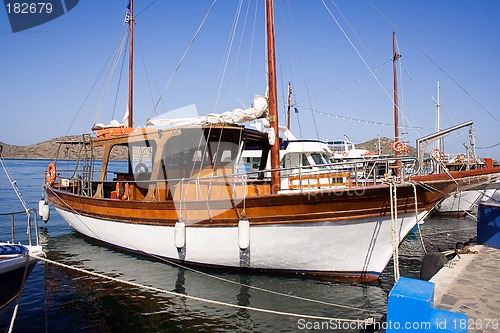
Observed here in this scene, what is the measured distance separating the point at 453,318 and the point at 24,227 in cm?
1779

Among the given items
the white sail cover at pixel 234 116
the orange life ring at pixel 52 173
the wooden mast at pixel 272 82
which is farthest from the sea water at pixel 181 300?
the orange life ring at pixel 52 173

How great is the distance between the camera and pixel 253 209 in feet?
26.6

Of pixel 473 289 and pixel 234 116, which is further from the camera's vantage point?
pixel 234 116

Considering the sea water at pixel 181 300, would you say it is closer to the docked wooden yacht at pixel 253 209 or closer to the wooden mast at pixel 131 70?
the docked wooden yacht at pixel 253 209

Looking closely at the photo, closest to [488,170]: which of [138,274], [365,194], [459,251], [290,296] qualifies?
[459,251]

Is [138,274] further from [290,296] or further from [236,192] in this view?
[290,296]


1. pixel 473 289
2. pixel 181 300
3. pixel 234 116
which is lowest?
pixel 181 300

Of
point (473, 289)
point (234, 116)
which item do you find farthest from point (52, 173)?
point (473, 289)

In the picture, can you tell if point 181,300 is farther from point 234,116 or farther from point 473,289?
point 473,289

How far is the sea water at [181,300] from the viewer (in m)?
6.43

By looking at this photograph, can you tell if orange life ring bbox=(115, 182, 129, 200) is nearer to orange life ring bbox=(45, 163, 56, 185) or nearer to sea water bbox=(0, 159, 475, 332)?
sea water bbox=(0, 159, 475, 332)

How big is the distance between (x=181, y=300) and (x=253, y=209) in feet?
7.94

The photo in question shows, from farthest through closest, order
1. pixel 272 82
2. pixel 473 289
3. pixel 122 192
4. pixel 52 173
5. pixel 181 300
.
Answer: pixel 52 173, pixel 122 192, pixel 272 82, pixel 181 300, pixel 473 289

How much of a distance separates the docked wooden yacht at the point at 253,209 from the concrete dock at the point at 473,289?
107 cm
